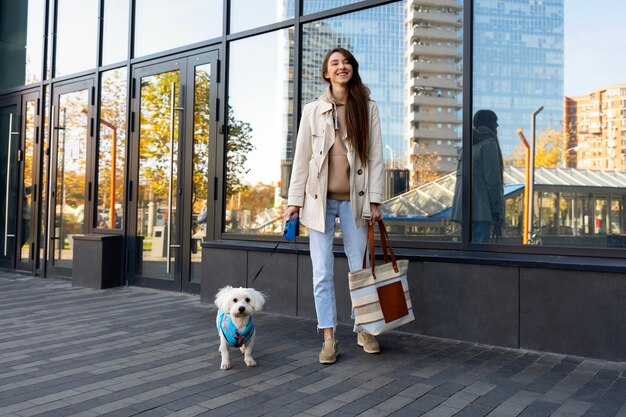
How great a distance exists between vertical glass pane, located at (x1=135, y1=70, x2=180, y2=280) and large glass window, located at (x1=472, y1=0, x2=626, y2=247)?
393 cm

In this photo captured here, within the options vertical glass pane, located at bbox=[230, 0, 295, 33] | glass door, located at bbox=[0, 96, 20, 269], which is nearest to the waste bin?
glass door, located at bbox=[0, 96, 20, 269]

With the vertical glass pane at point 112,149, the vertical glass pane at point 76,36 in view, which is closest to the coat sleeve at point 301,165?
the vertical glass pane at point 112,149

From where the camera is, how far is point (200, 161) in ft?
22.3

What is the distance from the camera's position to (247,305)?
3.45m

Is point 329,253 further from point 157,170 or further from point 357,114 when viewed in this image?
point 157,170

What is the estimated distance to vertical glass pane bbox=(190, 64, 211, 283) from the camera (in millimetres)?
6715

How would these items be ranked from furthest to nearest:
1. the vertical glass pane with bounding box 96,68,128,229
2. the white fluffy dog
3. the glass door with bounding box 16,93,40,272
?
the glass door with bounding box 16,93,40,272, the vertical glass pane with bounding box 96,68,128,229, the white fluffy dog

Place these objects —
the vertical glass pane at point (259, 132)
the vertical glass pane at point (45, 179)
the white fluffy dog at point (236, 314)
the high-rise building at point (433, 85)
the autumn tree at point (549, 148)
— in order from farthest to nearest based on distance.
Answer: the vertical glass pane at point (45, 179)
the vertical glass pane at point (259, 132)
the high-rise building at point (433, 85)
the autumn tree at point (549, 148)
the white fluffy dog at point (236, 314)

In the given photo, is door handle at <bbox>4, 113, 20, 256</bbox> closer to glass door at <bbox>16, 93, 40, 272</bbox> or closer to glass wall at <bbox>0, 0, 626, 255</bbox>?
glass door at <bbox>16, 93, 40, 272</bbox>

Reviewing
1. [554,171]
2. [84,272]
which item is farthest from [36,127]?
[554,171]

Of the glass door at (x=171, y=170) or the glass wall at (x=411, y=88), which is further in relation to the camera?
the glass door at (x=171, y=170)

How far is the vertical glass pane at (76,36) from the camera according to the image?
8.33 metres

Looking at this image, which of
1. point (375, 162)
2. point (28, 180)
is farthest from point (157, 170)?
point (375, 162)

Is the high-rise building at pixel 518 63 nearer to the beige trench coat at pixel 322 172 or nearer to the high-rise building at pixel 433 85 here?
the high-rise building at pixel 433 85
